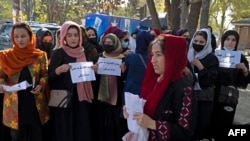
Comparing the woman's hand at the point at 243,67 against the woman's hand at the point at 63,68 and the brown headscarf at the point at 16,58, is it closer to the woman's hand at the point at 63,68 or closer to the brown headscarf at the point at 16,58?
the woman's hand at the point at 63,68

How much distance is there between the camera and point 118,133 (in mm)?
4188

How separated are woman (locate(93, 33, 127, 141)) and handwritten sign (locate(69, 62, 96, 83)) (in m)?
0.31

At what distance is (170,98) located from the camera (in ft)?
7.34

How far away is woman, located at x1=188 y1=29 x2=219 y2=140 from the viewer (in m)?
3.92

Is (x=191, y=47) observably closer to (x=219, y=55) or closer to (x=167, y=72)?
(x=219, y=55)

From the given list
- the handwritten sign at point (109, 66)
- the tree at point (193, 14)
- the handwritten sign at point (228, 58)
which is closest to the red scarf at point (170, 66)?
the handwritten sign at point (109, 66)

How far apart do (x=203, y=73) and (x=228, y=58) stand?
51cm

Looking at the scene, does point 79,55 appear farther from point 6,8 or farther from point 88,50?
point 6,8

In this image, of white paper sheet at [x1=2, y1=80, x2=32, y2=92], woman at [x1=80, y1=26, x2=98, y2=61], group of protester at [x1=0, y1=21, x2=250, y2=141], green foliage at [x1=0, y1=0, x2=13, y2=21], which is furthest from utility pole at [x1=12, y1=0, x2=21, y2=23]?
green foliage at [x1=0, y1=0, x2=13, y2=21]

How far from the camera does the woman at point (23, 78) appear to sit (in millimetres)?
3453

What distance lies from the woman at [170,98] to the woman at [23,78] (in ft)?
5.45

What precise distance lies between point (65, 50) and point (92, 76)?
17.0 inches

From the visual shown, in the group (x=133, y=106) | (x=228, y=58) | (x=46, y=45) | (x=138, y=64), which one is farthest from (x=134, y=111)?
(x=46, y=45)

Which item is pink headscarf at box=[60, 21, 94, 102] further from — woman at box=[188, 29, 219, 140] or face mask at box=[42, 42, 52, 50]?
woman at box=[188, 29, 219, 140]
